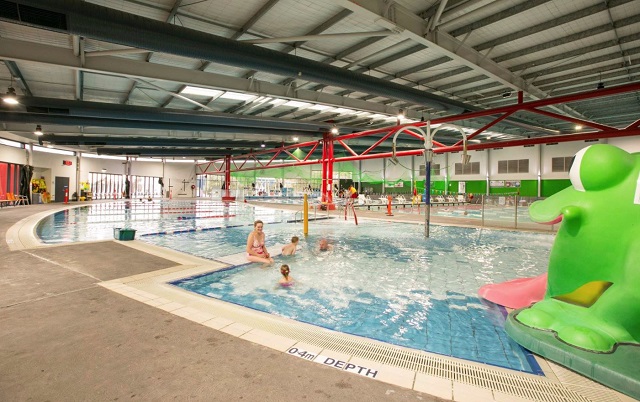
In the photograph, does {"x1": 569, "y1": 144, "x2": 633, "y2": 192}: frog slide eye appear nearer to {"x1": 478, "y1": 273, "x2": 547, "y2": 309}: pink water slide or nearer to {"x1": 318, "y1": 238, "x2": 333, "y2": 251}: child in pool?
{"x1": 478, "y1": 273, "x2": 547, "y2": 309}: pink water slide

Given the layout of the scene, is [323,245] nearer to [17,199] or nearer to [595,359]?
[595,359]

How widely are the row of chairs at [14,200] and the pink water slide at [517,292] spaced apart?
77.8 ft

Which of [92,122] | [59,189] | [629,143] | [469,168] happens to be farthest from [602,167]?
[469,168]

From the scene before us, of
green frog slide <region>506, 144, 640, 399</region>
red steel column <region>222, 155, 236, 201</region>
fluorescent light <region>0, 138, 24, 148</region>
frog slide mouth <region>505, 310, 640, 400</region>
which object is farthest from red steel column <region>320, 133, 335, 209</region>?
fluorescent light <region>0, 138, 24, 148</region>

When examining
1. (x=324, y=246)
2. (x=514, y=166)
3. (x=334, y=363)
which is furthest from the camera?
(x=514, y=166)

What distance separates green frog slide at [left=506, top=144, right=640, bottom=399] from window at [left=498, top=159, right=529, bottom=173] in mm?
32369

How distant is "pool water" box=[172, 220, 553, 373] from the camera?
3.22m

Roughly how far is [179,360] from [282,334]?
89 centimetres

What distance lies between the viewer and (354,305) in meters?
4.11

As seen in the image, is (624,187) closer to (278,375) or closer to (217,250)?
(278,375)

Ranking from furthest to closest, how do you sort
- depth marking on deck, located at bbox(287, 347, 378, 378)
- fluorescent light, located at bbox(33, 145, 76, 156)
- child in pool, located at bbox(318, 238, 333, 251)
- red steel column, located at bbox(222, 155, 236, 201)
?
red steel column, located at bbox(222, 155, 236, 201) < fluorescent light, located at bbox(33, 145, 76, 156) < child in pool, located at bbox(318, 238, 333, 251) < depth marking on deck, located at bbox(287, 347, 378, 378)

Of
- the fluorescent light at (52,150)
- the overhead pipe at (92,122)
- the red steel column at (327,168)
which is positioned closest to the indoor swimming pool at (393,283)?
the overhead pipe at (92,122)

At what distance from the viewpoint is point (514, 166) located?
101ft

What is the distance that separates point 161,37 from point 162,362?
5.40 metres
